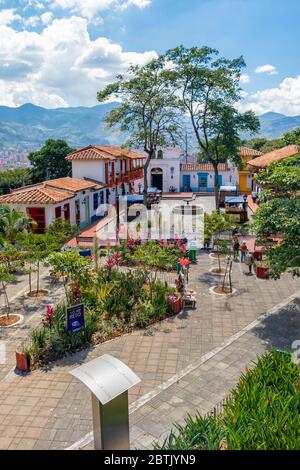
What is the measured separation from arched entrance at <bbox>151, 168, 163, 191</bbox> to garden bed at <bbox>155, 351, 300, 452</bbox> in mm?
44549

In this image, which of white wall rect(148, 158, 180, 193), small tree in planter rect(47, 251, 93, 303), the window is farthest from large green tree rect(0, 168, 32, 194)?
small tree in planter rect(47, 251, 93, 303)

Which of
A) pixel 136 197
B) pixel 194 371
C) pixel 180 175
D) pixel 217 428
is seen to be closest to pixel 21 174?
pixel 136 197

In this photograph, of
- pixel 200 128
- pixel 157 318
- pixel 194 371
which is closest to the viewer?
pixel 194 371

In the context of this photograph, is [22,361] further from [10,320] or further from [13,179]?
[13,179]

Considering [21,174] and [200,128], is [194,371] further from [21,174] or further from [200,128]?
[21,174]

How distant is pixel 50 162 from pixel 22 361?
1422 inches

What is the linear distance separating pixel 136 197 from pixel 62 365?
24.7 meters

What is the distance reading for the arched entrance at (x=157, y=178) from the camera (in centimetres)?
5078

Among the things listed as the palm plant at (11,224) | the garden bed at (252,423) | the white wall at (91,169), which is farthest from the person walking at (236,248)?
the white wall at (91,169)

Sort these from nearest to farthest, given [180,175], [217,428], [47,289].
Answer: [217,428]
[47,289]
[180,175]

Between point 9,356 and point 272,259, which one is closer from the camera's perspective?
point 9,356

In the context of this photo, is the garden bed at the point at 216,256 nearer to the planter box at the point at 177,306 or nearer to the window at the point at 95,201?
the planter box at the point at 177,306

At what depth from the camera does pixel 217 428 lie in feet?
20.5

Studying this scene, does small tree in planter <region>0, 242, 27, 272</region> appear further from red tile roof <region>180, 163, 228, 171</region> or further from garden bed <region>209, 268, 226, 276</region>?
red tile roof <region>180, 163, 228, 171</region>
